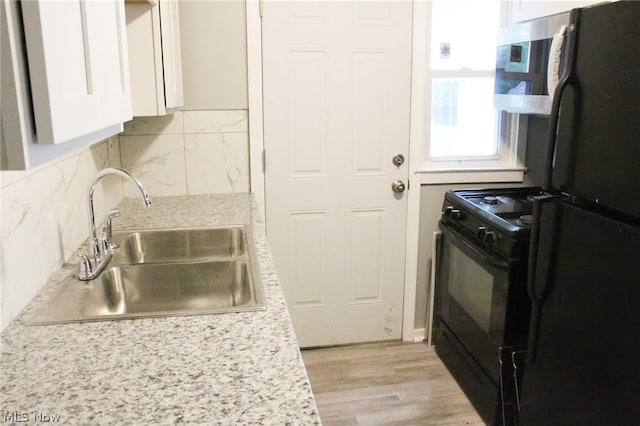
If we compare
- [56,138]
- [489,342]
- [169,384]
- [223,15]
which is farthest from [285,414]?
[223,15]

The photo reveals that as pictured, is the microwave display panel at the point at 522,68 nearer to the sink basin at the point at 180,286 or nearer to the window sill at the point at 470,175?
the window sill at the point at 470,175

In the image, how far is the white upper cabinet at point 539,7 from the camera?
2.15 metres

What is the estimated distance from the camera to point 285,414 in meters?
0.89

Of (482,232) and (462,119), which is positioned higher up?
(462,119)

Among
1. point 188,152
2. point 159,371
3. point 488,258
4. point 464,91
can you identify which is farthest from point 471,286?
point 159,371

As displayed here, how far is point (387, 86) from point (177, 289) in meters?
1.66

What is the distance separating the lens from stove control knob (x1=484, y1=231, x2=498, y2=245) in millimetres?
2263

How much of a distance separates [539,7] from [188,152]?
180 cm

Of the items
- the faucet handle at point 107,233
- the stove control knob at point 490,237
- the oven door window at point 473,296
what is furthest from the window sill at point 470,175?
the faucet handle at point 107,233

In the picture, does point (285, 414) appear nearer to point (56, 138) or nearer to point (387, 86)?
point (56, 138)

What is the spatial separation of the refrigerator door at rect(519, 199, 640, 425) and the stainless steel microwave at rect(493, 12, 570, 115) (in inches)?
27.9

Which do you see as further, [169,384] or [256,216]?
[256,216]

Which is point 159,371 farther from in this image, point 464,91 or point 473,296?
point 464,91

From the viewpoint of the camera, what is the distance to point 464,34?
9.55 ft
